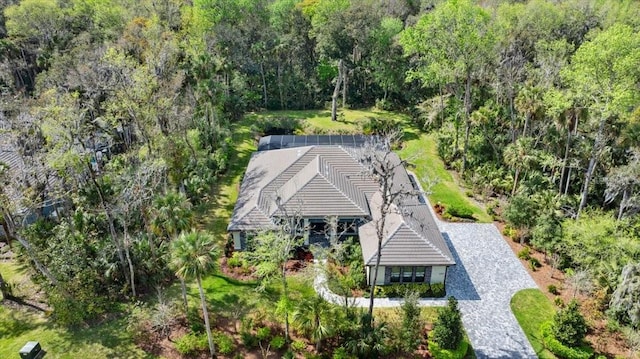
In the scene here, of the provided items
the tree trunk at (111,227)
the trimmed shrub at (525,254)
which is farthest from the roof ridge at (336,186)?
the tree trunk at (111,227)

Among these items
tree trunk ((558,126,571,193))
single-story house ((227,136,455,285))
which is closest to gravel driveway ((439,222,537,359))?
single-story house ((227,136,455,285))

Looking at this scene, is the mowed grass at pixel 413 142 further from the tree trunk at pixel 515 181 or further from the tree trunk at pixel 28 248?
the tree trunk at pixel 28 248

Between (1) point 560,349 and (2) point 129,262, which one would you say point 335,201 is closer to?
(2) point 129,262

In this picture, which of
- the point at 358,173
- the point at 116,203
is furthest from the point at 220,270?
the point at 358,173

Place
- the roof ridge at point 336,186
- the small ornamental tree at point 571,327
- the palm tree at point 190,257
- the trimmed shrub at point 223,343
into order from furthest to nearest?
the roof ridge at point 336,186 < the trimmed shrub at point 223,343 < the small ornamental tree at point 571,327 < the palm tree at point 190,257

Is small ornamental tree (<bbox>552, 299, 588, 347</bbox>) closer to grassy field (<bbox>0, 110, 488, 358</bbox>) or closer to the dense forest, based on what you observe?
the dense forest

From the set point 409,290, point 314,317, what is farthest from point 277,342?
point 409,290

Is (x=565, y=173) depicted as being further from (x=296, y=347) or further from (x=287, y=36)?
(x=287, y=36)
